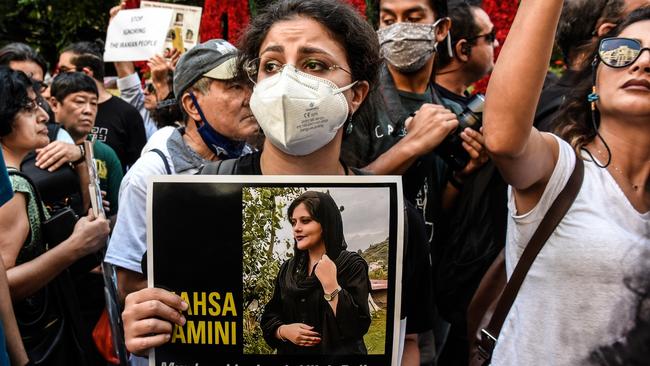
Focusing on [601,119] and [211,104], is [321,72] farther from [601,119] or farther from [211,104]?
[211,104]

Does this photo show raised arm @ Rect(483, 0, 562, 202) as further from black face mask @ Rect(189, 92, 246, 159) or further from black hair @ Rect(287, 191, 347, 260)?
black face mask @ Rect(189, 92, 246, 159)

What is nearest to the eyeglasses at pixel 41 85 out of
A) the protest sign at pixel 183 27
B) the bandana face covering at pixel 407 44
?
the protest sign at pixel 183 27

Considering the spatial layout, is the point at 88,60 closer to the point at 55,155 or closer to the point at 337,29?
the point at 55,155

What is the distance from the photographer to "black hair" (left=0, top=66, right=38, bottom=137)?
3453 millimetres

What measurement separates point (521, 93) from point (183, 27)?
4964 mm

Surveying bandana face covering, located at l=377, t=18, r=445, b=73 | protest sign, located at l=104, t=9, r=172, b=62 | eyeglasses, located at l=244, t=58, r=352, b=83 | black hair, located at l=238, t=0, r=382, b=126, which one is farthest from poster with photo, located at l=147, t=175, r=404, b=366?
protest sign, located at l=104, t=9, r=172, b=62

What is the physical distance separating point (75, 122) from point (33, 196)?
2215 millimetres

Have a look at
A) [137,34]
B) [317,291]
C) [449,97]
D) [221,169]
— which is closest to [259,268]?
[317,291]

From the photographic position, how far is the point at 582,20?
342 centimetres

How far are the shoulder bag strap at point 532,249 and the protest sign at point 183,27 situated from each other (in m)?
4.68

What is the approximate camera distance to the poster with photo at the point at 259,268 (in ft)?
5.75

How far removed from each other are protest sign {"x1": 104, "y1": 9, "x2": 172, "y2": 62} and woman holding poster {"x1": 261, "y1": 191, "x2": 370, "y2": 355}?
458 cm

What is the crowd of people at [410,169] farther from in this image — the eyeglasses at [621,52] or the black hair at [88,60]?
the black hair at [88,60]

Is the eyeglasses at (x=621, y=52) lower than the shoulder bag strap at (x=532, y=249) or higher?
higher
